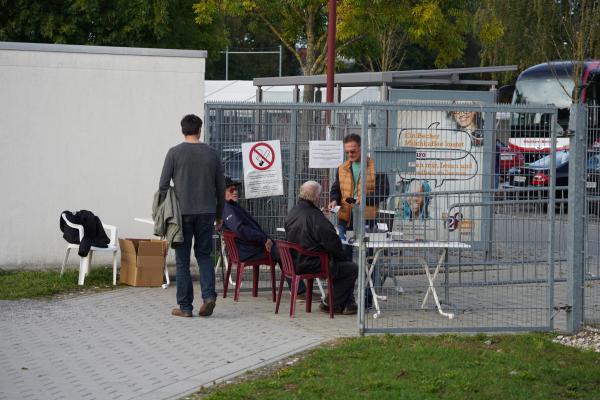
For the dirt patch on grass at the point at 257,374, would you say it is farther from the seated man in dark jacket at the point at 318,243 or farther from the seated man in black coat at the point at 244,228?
the seated man in black coat at the point at 244,228

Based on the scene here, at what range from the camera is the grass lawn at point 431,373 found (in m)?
6.84

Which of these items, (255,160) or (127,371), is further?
(255,160)

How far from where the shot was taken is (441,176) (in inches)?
378

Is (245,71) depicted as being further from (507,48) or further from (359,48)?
(359,48)

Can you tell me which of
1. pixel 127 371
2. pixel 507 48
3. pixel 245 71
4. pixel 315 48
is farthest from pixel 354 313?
pixel 245 71

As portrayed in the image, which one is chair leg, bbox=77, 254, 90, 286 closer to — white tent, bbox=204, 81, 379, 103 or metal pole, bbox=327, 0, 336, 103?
metal pole, bbox=327, 0, 336, 103

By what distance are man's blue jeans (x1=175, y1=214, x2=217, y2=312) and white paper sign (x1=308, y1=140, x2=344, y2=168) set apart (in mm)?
1454

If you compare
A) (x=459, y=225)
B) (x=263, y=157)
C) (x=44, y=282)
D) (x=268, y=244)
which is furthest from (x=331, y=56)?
(x=459, y=225)

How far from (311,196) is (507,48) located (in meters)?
31.7

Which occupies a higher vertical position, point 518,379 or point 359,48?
point 359,48

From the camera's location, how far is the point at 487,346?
8.59 m

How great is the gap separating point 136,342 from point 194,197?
5.72 ft

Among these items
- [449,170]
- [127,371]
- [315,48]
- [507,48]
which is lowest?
[127,371]

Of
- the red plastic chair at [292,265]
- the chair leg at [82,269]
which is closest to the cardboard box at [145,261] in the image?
the chair leg at [82,269]
